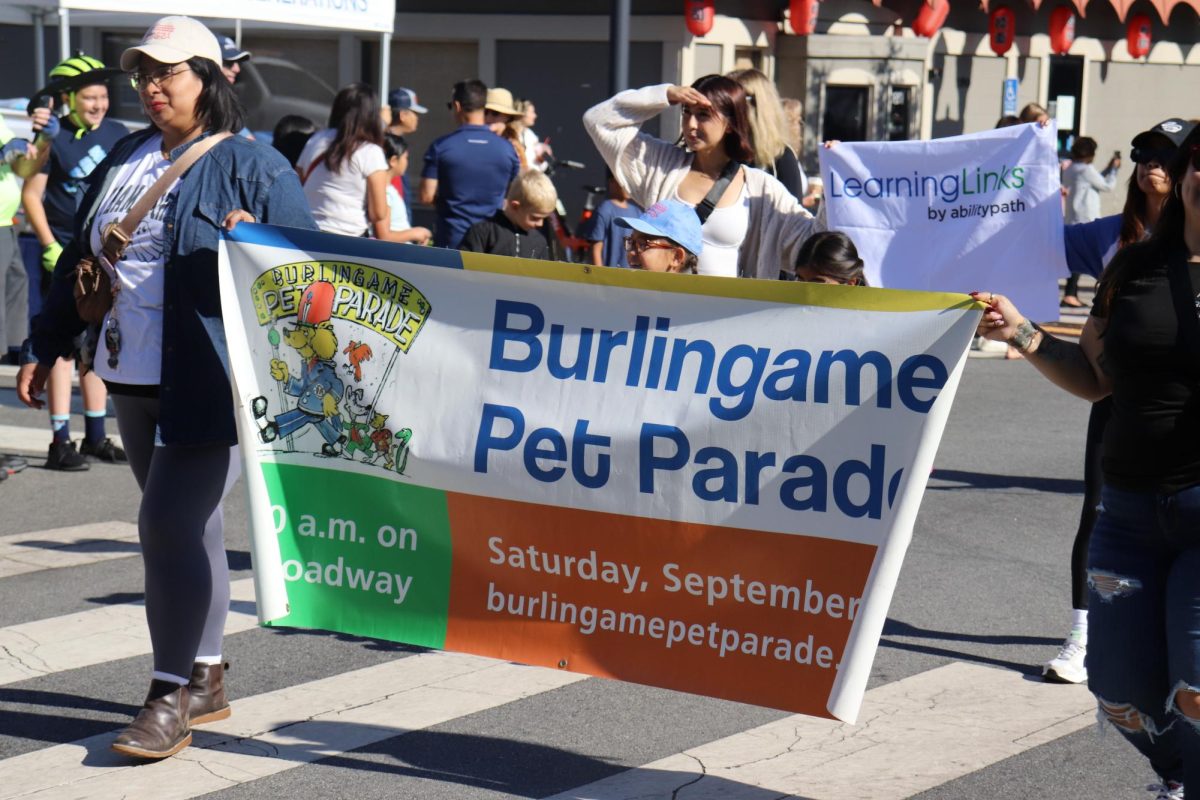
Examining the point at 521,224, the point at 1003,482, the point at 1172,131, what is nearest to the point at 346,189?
the point at 521,224

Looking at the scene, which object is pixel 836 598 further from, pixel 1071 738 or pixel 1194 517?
pixel 1071 738

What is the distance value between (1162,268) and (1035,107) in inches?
330

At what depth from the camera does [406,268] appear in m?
4.37

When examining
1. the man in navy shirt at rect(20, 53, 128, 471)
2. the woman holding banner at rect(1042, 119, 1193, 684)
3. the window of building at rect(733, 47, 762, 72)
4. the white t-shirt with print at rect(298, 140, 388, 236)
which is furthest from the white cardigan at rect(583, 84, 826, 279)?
the window of building at rect(733, 47, 762, 72)

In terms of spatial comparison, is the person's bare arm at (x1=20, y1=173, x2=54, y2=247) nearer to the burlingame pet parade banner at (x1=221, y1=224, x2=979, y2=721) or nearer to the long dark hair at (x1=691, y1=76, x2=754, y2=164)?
the long dark hair at (x1=691, y1=76, x2=754, y2=164)

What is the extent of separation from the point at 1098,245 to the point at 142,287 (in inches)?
129

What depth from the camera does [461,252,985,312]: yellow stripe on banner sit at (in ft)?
12.8

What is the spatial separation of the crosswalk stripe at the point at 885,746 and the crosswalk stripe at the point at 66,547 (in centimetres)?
326

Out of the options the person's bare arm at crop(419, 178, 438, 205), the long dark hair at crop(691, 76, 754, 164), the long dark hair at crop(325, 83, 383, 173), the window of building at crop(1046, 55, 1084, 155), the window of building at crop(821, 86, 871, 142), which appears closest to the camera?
the long dark hair at crop(691, 76, 754, 164)

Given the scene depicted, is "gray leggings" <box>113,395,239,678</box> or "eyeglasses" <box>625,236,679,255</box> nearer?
"gray leggings" <box>113,395,239,678</box>

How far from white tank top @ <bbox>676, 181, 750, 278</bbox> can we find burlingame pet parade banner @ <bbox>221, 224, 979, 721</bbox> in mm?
1376

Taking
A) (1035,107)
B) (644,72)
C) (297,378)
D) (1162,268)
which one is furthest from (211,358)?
(644,72)

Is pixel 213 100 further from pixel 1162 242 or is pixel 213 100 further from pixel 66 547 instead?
pixel 66 547

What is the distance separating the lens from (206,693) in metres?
4.86
